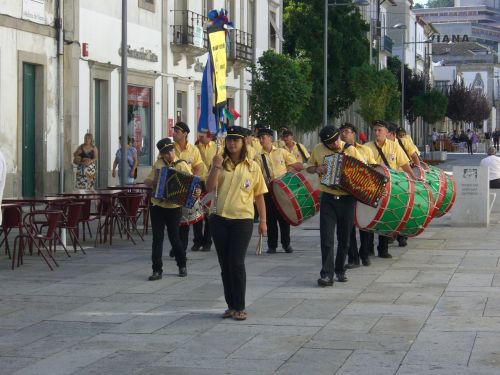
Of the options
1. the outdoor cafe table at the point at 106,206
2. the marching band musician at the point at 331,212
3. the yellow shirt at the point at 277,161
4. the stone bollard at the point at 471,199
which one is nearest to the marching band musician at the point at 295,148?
the yellow shirt at the point at 277,161

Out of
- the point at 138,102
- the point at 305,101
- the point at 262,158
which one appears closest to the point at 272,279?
the point at 262,158

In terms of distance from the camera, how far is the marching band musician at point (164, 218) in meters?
13.4

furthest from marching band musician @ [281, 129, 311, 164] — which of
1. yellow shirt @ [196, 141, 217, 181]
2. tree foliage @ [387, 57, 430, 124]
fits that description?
tree foliage @ [387, 57, 430, 124]

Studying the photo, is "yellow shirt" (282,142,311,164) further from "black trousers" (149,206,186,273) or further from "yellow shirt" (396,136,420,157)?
"black trousers" (149,206,186,273)

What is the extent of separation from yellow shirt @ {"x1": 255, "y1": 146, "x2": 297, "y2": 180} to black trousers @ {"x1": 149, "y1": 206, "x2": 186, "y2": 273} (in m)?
3.78

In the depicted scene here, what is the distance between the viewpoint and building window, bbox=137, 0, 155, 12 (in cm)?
3231

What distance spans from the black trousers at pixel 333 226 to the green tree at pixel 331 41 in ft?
133

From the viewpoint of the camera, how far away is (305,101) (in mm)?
39562

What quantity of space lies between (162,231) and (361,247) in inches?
113

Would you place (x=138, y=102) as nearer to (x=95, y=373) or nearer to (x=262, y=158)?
(x=262, y=158)

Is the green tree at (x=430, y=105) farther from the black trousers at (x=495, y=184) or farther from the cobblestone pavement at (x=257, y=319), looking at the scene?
the cobblestone pavement at (x=257, y=319)

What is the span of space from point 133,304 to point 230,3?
3013 centimetres

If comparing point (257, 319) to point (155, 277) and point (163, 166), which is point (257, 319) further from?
point (163, 166)

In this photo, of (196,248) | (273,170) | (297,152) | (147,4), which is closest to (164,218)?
(196,248)
